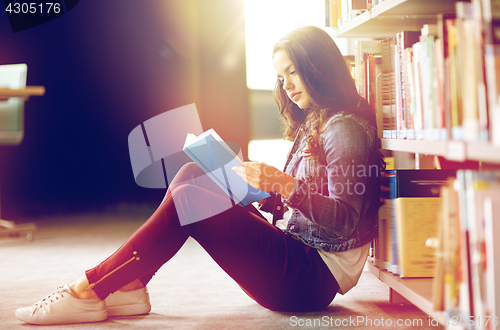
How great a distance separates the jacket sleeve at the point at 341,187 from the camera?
1093 millimetres

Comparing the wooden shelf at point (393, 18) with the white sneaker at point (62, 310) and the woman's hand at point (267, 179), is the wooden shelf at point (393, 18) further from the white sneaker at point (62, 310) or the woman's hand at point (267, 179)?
the white sneaker at point (62, 310)

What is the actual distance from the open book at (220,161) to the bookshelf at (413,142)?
391 mm

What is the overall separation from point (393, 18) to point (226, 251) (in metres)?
0.79

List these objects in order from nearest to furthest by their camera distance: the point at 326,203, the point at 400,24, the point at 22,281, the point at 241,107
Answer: the point at 326,203 → the point at 400,24 → the point at 22,281 → the point at 241,107

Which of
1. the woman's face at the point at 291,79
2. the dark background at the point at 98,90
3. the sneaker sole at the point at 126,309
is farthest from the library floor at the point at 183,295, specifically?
the dark background at the point at 98,90

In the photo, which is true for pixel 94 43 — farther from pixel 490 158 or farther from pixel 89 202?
pixel 490 158

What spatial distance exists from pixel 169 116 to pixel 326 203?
2.72 meters

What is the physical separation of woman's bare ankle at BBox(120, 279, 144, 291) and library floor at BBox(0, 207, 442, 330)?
83mm

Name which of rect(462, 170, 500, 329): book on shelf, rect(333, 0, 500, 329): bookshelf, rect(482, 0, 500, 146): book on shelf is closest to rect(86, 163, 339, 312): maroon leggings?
rect(333, 0, 500, 329): bookshelf

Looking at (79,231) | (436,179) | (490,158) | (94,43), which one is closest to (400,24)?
(436,179)

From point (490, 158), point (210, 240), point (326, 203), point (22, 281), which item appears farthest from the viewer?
point (22, 281)

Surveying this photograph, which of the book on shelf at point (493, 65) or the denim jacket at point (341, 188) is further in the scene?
the denim jacket at point (341, 188)

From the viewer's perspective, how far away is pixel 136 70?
3.68 metres

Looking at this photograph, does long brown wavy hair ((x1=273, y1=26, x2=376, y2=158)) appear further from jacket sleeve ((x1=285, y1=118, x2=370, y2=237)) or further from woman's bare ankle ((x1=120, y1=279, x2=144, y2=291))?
woman's bare ankle ((x1=120, y1=279, x2=144, y2=291))
